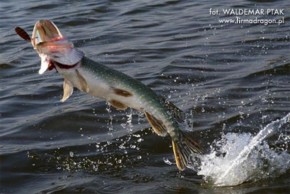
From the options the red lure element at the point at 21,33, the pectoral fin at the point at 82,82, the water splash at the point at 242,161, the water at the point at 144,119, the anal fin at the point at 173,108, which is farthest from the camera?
the water at the point at 144,119

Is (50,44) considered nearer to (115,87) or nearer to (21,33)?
(21,33)

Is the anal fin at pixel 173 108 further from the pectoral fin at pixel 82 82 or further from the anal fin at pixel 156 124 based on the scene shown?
the pectoral fin at pixel 82 82

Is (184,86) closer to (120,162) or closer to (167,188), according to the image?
(120,162)

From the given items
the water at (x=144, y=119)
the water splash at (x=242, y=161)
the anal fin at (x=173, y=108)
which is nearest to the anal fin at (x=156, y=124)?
the anal fin at (x=173, y=108)

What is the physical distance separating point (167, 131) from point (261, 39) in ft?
17.9

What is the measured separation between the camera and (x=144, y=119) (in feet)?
22.2

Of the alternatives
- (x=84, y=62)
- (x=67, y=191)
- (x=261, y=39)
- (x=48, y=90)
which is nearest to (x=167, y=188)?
(x=67, y=191)

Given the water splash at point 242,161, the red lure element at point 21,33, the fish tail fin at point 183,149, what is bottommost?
the water splash at point 242,161

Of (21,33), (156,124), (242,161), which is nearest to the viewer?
→ (21,33)

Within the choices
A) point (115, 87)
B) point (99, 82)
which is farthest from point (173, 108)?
point (99, 82)

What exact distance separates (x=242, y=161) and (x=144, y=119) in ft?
5.52

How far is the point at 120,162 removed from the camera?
5.71 m

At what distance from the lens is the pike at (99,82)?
3.54 metres

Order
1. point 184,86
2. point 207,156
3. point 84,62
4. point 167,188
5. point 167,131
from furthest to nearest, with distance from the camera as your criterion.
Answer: point 184,86, point 207,156, point 167,188, point 167,131, point 84,62
